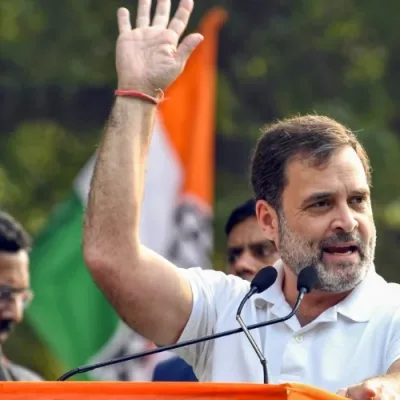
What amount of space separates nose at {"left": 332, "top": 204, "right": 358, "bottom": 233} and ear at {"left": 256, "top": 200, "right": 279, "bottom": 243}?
358 millimetres

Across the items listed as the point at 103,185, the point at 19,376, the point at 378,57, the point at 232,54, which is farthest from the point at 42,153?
the point at 103,185

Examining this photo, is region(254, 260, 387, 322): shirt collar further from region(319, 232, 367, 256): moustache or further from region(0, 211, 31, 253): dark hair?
region(0, 211, 31, 253): dark hair

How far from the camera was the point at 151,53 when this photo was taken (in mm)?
5406

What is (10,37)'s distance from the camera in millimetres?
17688

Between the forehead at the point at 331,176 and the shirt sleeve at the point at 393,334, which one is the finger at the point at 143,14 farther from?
the shirt sleeve at the point at 393,334

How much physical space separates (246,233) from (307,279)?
2077mm

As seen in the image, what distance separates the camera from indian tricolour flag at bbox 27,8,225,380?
11484 mm

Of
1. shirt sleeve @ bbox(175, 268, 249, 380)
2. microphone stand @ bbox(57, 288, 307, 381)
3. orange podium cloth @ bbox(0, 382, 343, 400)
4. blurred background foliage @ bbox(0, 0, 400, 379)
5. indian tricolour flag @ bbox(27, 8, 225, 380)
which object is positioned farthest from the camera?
blurred background foliage @ bbox(0, 0, 400, 379)

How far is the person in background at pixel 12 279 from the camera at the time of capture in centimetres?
782

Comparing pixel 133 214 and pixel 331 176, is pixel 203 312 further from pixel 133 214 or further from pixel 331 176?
pixel 331 176

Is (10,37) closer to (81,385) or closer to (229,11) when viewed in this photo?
(229,11)

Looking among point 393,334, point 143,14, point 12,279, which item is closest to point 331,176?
point 393,334

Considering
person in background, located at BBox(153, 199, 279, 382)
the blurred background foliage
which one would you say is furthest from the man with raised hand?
the blurred background foliage

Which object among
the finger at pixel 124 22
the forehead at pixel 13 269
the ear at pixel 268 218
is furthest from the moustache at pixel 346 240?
the forehead at pixel 13 269
